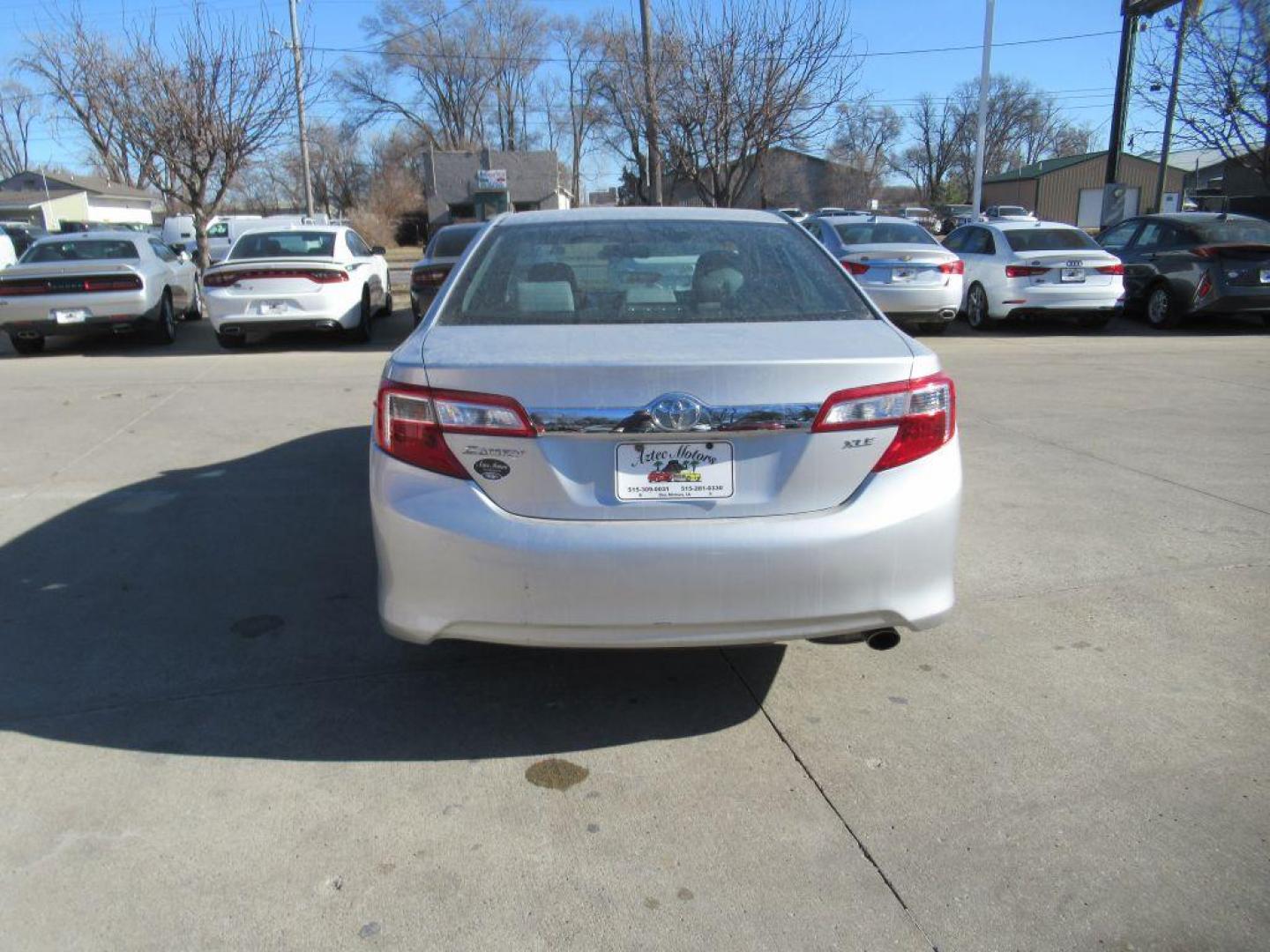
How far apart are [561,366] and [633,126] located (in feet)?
70.6

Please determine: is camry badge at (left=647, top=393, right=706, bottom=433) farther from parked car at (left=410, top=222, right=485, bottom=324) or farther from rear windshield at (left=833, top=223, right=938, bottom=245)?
rear windshield at (left=833, top=223, right=938, bottom=245)

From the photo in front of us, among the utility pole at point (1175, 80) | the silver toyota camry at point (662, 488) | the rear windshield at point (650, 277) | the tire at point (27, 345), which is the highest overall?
the utility pole at point (1175, 80)

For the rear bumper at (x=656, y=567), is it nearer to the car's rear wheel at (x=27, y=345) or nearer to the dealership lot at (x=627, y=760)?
the dealership lot at (x=627, y=760)

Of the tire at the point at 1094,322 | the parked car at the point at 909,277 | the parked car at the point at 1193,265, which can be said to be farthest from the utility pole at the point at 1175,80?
the parked car at the point at 909,277

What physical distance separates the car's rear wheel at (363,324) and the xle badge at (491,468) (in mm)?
10332

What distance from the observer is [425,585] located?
2.80 metres

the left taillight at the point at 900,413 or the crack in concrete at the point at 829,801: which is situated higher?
the left taillight at the point at 900,413

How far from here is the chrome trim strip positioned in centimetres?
263

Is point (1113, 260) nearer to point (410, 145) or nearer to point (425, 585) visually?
point (425, 585)

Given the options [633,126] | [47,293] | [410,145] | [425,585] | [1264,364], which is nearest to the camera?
[425,585]

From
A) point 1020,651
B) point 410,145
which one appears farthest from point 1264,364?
point 410,145

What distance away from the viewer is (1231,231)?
530 inches

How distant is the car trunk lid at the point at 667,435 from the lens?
8.68ft

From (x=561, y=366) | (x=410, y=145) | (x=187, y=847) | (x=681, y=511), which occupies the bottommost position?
(x=187, y=847)
